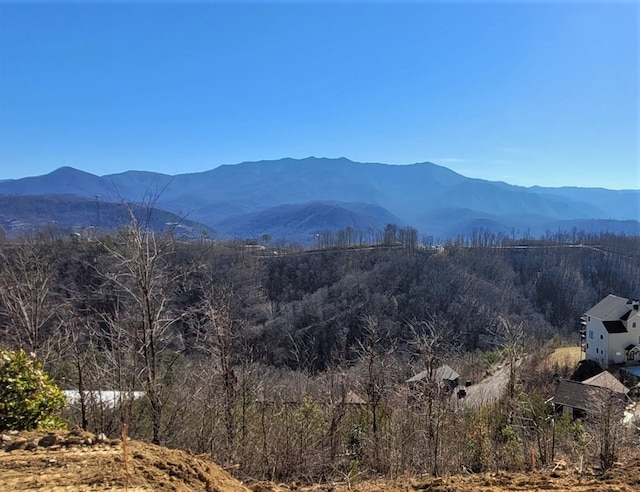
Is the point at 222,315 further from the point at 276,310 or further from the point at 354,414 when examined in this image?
the point at 276,310

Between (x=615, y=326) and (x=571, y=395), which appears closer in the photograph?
(x=571, y=395)

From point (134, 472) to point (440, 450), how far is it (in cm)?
590

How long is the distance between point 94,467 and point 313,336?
143 feet

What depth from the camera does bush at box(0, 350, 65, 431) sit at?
4492mm

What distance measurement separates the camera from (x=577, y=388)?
1884 centimetres

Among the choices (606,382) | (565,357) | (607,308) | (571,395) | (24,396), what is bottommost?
(565,357)

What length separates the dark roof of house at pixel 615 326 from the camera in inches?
1038

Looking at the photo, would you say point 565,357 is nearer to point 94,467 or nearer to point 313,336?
point 313,336

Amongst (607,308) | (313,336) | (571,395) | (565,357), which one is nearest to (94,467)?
(571,395)

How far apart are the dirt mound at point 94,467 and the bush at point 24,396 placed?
1.72 feet

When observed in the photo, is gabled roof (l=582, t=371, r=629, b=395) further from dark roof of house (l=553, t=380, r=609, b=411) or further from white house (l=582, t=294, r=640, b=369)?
white house (l=582, t=294, r=640, b=369)

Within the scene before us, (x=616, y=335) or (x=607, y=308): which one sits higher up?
(x=607, y=308)

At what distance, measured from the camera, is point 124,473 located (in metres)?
3.34

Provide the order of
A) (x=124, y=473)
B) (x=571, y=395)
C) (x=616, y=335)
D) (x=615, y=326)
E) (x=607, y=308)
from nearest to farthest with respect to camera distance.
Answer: (x=124, y=473) < (x=571, y=395) < (x=616, y=335) < (x=615, y=326) < (x=607, y=308)
